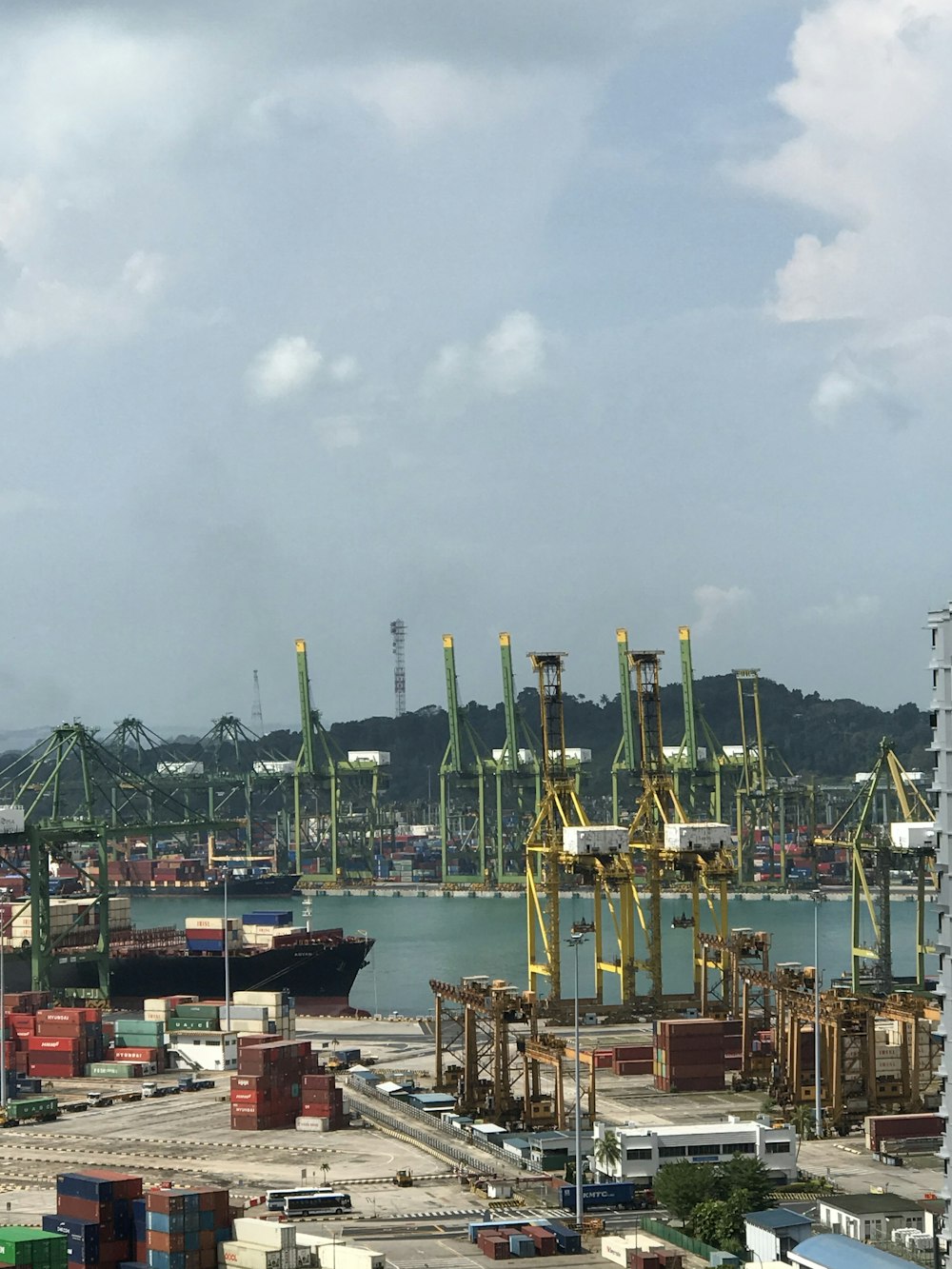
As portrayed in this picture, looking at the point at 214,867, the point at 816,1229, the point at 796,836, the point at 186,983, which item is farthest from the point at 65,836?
the point at 796,836

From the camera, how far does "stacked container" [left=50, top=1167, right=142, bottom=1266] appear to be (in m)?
43.3

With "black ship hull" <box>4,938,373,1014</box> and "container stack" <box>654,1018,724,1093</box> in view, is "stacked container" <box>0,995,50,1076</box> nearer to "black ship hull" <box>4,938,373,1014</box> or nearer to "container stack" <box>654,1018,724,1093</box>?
"black ship hull" <box>4,938,373,1014</box>

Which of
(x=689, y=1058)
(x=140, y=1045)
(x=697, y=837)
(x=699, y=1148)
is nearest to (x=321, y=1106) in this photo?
(x=689, y=1058)

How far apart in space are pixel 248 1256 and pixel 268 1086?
17266 mm

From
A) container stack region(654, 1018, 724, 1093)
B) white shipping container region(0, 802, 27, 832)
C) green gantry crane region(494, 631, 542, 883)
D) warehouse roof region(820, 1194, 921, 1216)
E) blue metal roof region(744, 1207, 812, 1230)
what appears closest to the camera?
blue metal roof region(744, 1207, 812, 1230)

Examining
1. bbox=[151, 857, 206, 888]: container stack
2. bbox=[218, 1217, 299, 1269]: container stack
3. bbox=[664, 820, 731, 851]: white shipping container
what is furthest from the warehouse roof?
bbox=[151, 857, 206, 888]: container stack

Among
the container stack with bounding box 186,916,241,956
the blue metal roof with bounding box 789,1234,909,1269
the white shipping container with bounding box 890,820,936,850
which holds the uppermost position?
the white shipping container with bounding box 890,820,936,850

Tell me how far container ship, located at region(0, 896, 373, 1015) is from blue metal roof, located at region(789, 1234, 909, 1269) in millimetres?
53736

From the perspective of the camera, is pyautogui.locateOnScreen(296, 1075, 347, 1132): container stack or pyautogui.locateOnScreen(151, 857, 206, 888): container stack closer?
pyautogui.locateOnScreen(296, 1075, 347, 1132): container stack

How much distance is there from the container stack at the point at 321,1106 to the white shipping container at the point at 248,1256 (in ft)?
53.3

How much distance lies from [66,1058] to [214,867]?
399 feet

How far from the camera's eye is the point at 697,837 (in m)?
79.1

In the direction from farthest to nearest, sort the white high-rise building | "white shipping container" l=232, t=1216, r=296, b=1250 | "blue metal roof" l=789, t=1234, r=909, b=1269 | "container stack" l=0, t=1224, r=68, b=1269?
"white shipping container" l=232, t=1216, r=296, b=1250 < "container stack" l=0, t=1224, r=68, b=1269 < "blue metal roof" l=789, t=1234, r=909, b=1269 < the white high-rise building

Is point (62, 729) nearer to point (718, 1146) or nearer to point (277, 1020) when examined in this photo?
point (277, 1020)
